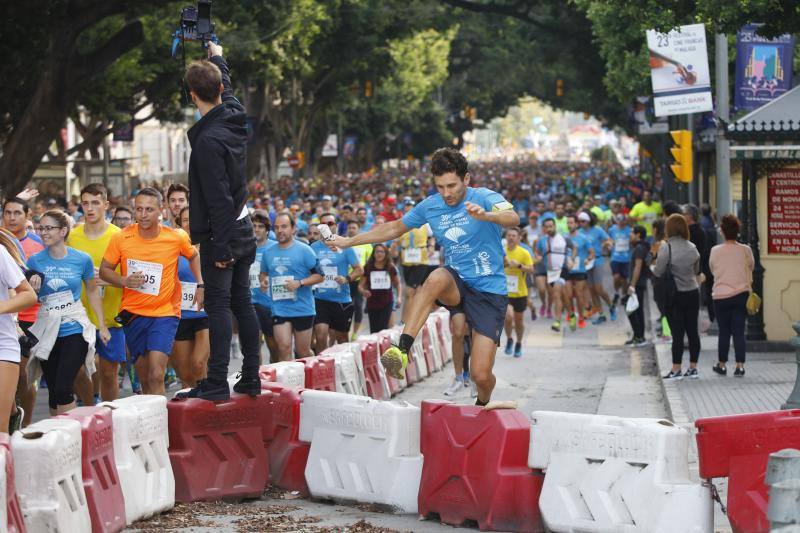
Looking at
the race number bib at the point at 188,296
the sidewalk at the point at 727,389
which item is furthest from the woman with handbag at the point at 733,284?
the race number bib at the point at 188,296

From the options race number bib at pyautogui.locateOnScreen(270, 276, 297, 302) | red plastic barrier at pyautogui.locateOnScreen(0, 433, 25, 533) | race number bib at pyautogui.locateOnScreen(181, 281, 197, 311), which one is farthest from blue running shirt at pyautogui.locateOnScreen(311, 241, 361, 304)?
red plastic barrier at pyautogui.locateOnScreen(0, 433, 25, 533)

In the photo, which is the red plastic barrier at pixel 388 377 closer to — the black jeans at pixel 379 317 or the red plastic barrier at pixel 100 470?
the black jeans at pixel 379 317

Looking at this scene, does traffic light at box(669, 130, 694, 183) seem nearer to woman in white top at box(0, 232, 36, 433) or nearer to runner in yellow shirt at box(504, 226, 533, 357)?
runner in yellow shirt at box(504, 226, 533, 357)

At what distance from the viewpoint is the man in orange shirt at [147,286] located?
10703 millimetres

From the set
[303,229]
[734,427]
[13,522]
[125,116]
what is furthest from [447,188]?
[125,116]

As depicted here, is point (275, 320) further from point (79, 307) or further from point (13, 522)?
point (13, 522)

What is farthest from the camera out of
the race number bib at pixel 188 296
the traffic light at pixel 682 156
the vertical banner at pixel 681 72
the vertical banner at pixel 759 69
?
the traffic light at pixel 682 156

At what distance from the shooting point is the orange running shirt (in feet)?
35.2

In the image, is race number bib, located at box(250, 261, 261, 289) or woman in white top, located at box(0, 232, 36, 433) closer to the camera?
woman in white top, located at box(0, 232, 36, 433)

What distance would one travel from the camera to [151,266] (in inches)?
424

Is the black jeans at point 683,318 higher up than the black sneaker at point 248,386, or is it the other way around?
the black sneaker at point 248,386

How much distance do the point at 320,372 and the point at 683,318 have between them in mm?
4812

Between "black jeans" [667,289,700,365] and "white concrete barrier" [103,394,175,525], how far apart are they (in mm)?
8154

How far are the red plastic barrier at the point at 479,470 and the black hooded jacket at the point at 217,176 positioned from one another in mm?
1446
